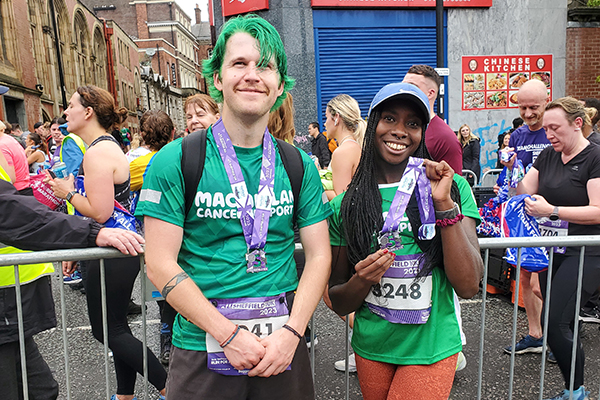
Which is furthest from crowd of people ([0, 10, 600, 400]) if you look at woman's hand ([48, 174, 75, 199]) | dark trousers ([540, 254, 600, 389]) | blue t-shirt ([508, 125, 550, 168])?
blue t-shirt ([508, 125, 550, 168])

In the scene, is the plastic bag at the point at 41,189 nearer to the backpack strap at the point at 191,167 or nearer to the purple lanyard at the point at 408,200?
the backpack strap at the point at 191,167

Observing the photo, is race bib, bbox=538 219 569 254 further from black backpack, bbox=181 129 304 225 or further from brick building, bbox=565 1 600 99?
brick building, bbox=565 1 600 99

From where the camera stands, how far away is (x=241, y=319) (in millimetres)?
1640

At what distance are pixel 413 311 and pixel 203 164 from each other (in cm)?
103

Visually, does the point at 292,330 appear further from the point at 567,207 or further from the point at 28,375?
the point at 567,207

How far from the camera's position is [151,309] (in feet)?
18.4

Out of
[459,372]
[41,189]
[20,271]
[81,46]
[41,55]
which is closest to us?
[20,271]

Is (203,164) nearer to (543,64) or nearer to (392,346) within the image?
(392,346)

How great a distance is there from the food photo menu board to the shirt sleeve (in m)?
10.5

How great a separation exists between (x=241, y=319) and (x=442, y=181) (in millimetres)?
902

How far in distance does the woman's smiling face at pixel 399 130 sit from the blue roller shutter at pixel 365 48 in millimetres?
8872

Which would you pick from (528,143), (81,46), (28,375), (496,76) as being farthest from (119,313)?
(81,46)

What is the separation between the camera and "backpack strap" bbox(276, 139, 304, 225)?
1.80m

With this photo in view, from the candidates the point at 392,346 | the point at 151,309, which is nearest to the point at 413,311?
the point at 392,346
